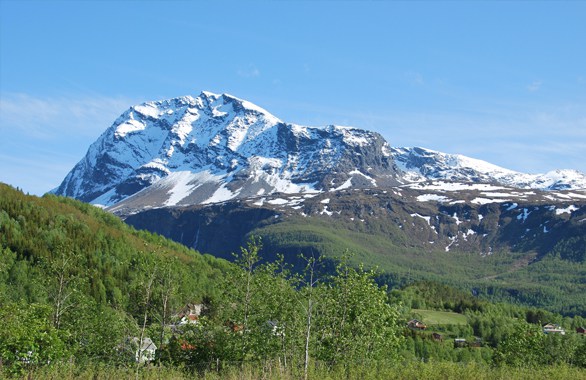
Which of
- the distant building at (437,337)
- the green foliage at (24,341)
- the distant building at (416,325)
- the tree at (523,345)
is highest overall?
the green foliage at (24,341)

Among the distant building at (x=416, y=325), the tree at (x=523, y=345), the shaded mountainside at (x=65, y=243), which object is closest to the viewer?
the tree at (x=523, y=345)

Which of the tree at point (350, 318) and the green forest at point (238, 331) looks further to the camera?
the tree at point (350, 318)

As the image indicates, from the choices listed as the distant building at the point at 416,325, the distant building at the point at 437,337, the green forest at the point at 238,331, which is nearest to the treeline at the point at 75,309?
the green forest at the point at 238,331

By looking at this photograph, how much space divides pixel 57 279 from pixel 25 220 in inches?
4483

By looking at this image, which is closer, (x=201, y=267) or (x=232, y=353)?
(x=232, y=353)

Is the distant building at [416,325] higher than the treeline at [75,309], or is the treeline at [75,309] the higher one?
the treeline at [75,309]

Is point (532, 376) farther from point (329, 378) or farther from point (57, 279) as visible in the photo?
point (57, 279)

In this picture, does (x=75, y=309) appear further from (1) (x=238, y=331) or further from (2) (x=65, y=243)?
(2) (x=65, y=243)

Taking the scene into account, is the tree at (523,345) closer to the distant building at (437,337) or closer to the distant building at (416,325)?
the distant building at (437,337)

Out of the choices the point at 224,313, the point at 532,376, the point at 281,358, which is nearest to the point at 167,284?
the point at 224,313

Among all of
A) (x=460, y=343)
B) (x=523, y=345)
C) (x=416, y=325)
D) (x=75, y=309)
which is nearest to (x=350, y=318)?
(x=75, y=309)

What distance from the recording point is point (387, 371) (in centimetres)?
3148

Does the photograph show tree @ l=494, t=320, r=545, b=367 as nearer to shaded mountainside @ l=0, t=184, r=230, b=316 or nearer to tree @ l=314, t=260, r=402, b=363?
tree @ l=314, t=260, r=402, b=363

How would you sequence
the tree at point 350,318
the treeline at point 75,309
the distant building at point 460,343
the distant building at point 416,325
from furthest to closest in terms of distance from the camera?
the distant building at point 416,325 → the distant building at point 460,343 → the tree at point 350,318 → the treeline at point 75,309
